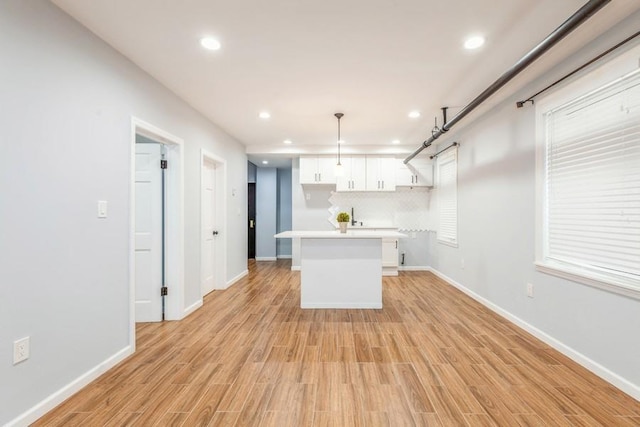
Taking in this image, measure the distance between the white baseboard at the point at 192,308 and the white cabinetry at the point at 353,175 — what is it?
11.2ft

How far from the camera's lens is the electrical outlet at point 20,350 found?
5.39 feet

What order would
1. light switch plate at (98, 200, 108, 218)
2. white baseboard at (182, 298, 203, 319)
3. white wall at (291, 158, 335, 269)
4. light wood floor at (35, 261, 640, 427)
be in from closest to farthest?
light wood floor at (35, 261, 640, 427), light switch plate at (98, 200, 108, 218), white baseboard at (182, 298, 203, 319), white wall at (291, 158, 335, 269)

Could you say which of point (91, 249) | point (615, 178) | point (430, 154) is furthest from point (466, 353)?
point (430, 154)

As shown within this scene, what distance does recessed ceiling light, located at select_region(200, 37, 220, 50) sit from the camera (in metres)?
2.28

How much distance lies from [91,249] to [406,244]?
17.7ft

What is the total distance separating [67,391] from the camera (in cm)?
196

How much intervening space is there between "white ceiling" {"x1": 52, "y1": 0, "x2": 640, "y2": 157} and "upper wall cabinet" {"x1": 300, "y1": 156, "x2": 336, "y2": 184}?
217cm

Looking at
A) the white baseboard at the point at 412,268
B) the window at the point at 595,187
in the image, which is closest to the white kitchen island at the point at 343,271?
the window at the point at 595,187

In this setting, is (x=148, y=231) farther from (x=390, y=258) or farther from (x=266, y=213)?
(x=266, y=213)

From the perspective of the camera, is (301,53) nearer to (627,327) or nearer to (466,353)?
(466,353)

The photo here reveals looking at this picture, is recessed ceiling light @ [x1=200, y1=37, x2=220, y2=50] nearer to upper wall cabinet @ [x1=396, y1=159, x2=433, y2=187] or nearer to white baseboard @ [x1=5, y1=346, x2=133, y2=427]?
white baseboard @ [x1=5, y1=346, x2=133, y2=427]

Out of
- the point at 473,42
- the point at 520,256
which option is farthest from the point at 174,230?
the point at 520,256

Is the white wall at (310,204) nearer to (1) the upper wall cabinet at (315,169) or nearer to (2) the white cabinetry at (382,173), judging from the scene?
(1) the upper wall cabinet at (315,169)

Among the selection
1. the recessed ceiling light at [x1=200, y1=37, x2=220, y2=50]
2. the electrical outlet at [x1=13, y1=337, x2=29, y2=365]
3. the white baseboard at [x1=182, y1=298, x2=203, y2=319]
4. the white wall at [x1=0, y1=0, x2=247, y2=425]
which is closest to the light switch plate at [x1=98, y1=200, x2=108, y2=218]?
the white wall at [x1=0, y1=0, x2=247, y2=425]
